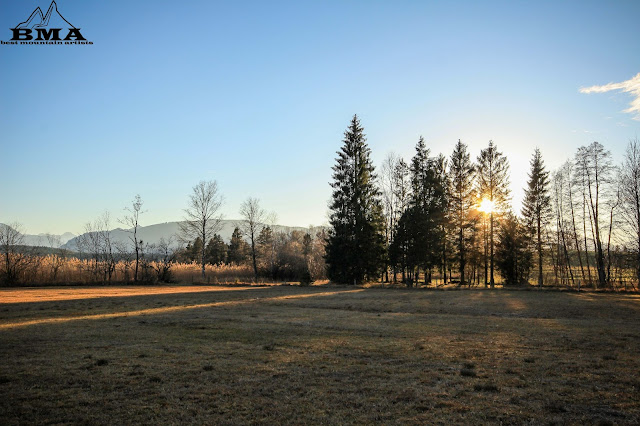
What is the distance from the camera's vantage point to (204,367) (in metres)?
7.62

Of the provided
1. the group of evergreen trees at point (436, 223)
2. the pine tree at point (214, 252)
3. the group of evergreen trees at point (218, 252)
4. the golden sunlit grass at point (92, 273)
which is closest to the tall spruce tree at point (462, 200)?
the group of evergreen trees at point (436, 223)

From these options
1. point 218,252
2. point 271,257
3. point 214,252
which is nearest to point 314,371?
point 271,257

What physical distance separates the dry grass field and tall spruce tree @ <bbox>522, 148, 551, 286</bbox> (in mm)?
31271

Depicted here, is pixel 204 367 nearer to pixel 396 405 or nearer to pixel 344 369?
pixel 344 369

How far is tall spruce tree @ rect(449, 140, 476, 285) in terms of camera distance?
4369 centimetres

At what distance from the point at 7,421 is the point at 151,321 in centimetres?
1020

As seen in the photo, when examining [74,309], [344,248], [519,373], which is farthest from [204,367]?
[344,248]

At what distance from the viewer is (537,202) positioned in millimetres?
44031

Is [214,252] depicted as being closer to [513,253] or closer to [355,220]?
[355,220]

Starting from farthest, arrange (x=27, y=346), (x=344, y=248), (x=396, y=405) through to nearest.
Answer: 1. (x=344, y=248)
2. (x=27, y=346)
3. (x=396, y=405)

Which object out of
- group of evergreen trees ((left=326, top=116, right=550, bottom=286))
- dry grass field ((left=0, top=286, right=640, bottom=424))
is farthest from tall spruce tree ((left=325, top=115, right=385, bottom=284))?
dry grass field ((left=0, top=286, right=640, bottom=424))

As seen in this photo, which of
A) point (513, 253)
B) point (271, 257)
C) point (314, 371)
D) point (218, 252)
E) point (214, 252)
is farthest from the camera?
point (218, 252)

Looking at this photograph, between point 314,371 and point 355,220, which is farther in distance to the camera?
point 355,220

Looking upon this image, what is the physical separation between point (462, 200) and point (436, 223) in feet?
15.2
